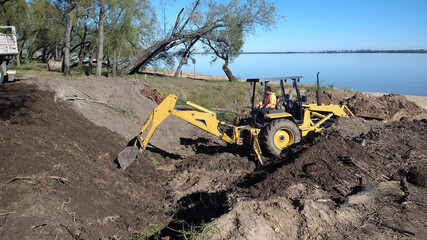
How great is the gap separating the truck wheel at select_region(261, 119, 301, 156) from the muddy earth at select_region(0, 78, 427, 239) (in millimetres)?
419

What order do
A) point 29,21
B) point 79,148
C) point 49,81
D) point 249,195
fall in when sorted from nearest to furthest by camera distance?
1. point 249,195
2. point 79,148
3. point 49,81
4. point 29,21

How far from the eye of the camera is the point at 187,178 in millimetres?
9336

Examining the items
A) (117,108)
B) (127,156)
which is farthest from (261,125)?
(117,108)

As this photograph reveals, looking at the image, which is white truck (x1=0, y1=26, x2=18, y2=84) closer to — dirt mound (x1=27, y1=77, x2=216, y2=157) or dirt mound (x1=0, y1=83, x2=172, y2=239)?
dirt mound (x1=27, y1=77, x2=216, y2=157)

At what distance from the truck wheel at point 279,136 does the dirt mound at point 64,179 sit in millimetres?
3102

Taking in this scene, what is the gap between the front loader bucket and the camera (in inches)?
340

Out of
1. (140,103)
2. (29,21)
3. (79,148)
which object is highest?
(29,21)

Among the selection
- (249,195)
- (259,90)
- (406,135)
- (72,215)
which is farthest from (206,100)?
(72,215)

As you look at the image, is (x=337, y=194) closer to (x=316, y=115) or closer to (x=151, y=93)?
(x=316, y=115)

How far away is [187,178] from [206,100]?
9.98m

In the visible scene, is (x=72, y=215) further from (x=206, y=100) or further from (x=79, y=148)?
(x=206, y=100)

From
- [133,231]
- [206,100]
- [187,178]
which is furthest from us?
[206,100]

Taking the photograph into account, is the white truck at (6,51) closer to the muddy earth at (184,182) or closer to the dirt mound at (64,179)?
the muddy earth at (184,182)

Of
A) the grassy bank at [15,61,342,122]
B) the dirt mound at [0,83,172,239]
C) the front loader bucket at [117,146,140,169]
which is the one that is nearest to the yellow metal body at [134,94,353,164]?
the front loader bucket at [117,146,140,169]
